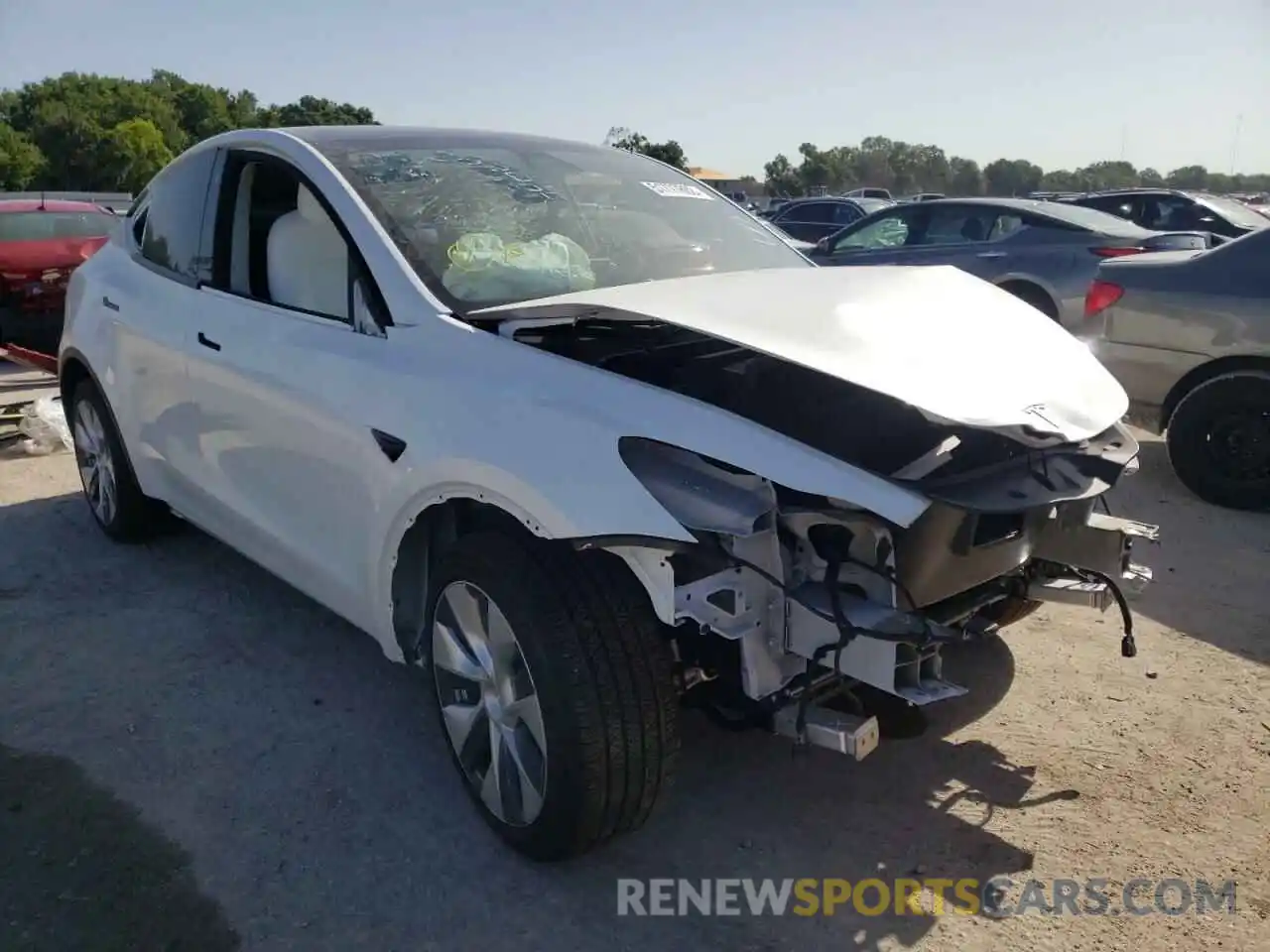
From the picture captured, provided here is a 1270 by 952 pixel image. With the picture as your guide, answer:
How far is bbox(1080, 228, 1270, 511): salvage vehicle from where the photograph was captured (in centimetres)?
538

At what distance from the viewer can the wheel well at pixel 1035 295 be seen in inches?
359

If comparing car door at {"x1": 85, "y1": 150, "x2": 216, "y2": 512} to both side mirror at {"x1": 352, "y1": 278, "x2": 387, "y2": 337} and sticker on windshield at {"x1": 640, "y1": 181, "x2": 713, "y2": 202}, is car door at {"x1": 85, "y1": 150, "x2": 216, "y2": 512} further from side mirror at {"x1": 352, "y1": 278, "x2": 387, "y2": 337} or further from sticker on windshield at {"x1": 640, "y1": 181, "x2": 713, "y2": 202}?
sticker on windshield at {"x1": 640, "y1": 181, "x2": 713, "y2": 202}

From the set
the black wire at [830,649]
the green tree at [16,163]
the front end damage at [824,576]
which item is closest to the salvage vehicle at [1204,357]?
the front end damage at [824,576]

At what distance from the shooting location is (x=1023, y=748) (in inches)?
127

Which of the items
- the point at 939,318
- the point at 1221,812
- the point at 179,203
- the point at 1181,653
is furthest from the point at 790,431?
the point at 179,203

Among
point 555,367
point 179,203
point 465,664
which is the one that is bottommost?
point 465,664

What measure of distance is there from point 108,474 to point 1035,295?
24.5 ft

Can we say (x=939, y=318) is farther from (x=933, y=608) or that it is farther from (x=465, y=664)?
(x=465, y=664)

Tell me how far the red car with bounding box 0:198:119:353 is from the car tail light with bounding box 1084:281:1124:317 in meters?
7.45

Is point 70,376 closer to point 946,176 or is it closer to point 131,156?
point 131,156

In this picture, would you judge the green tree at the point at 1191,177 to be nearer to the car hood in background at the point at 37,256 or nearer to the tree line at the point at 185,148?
the tree line at the point at 185,148

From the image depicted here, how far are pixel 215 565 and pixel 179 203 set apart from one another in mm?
1550

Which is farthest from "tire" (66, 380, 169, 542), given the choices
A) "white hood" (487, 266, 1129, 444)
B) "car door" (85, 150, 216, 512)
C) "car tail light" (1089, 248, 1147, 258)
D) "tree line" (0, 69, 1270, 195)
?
"tree line" (0, 69, 1270, 195)

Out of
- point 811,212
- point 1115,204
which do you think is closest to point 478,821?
point 1115,204
